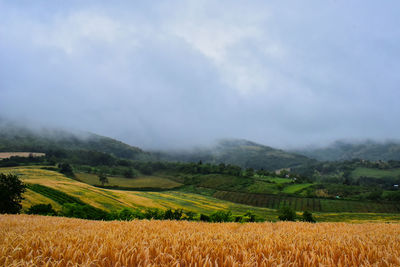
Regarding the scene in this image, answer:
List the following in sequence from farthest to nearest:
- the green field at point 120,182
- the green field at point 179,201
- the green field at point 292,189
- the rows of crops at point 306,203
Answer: the green field at point 292,189
the green field at point 120,182
the rows of crops at point 306,203
the green field at point 179,201

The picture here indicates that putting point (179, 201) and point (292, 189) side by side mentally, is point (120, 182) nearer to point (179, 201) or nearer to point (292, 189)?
point (179, 201)

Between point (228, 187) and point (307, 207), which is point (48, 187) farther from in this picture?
point (228, 187)

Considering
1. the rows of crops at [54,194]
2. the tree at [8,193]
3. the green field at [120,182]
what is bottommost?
the green field at [120,182]

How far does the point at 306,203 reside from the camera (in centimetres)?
12256

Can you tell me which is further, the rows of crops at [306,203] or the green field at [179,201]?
the rows of crops at [306,203]

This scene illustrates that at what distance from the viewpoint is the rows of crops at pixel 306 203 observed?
110438 mm

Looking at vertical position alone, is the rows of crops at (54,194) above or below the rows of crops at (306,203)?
above

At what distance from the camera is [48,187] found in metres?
61.2

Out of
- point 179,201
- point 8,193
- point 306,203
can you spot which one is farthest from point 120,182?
point 8,193

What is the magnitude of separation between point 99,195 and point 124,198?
9196mm

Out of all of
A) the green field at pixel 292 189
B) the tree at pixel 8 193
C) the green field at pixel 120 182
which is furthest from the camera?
the green field at pixel 292 189

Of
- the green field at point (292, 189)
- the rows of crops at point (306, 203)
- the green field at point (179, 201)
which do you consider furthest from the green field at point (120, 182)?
the green field at point (292, 189)

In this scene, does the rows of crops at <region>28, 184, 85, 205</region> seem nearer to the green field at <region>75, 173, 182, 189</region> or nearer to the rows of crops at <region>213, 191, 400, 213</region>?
the green field at <region>75, 173, 182, 189</region>

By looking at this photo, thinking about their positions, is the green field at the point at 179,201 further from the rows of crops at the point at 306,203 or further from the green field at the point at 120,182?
the green field at the point at 120,182
